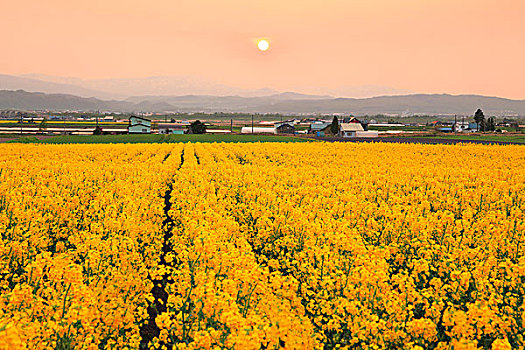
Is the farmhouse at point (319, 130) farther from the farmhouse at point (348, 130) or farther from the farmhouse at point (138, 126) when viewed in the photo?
the farmhouse at point (138, 126)

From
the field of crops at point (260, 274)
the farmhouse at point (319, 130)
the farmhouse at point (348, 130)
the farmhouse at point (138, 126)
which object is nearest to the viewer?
the field of crops at point (260, 274)

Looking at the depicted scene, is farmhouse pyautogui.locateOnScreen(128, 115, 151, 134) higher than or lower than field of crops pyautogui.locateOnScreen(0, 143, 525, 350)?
higher

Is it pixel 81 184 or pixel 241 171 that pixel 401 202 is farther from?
pixel 81 184

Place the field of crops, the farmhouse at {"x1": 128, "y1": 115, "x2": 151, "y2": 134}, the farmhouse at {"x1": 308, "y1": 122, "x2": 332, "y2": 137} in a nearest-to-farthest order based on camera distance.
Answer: the field of crops → the farmhouse at {"x1": 128, "y1": 115, "x2": 151, "y2": 134} → the farmhouse at {"x1": 308, "y1": 122, "x2": 332, "y2": 137}

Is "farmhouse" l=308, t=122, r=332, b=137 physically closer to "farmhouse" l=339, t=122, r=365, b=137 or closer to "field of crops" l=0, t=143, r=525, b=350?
"farmhouse" l=339, t=122, r=365, b=137

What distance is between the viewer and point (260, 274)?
7.27 metres

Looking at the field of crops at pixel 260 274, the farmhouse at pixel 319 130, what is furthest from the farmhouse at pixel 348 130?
the field of crops at pixel 260 274

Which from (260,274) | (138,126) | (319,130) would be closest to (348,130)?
(319,130)

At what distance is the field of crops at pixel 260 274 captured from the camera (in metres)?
5.73

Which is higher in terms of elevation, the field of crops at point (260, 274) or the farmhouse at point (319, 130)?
the farmhouse at point (319, 130)

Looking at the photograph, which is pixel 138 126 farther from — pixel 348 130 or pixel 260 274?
pixel 260 274

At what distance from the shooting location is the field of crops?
18.8 feet

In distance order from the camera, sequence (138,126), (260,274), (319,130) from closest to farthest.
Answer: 1. (260,274)
2. (138,126)
3. (319,130)

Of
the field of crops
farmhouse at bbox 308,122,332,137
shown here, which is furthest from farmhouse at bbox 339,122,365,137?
the field of crops
